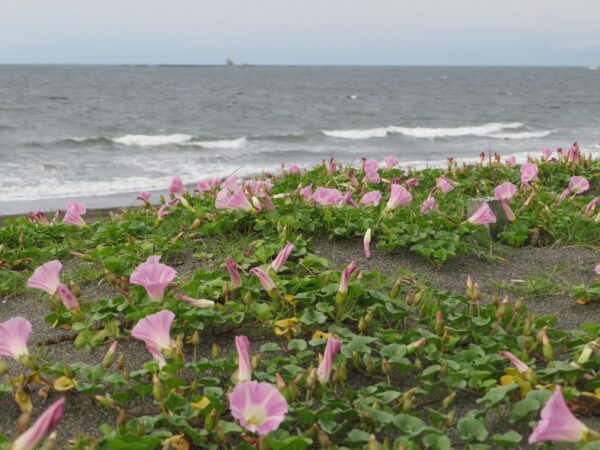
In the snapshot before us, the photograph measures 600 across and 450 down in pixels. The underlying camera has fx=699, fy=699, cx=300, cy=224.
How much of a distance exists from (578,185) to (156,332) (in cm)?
327

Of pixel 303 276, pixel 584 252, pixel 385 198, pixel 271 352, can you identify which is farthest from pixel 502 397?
pixel 385 198

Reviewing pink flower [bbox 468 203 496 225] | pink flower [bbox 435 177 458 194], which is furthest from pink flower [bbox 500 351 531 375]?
pink flower [bbox 435 177 458 194]

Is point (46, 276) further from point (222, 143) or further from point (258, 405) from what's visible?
point (222, 143)

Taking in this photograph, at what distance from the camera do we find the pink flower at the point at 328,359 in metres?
2.03

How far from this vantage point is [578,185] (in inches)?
177

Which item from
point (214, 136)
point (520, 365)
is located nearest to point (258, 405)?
point (520, 365)

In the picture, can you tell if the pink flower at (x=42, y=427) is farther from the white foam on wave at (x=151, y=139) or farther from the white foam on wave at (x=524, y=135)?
the white foam on wave at (x=524, y=135)

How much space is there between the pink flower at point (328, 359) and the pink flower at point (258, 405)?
0.37 m

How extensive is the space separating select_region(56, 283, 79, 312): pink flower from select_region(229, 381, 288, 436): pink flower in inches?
45.3

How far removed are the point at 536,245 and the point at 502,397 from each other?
2162mm

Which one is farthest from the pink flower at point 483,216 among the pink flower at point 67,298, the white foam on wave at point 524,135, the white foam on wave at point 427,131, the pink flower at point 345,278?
the white foam on wave at point 524,135

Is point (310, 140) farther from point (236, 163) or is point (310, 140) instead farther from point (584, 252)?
point (584, 252)

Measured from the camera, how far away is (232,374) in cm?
220

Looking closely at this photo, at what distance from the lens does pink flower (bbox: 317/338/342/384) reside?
203 centimetres
